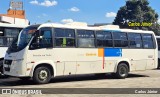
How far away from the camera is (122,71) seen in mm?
18141

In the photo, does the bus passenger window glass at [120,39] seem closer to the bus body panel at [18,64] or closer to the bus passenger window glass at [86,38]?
the bus passenger window glass at [86,38]

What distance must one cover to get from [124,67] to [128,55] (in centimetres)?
69

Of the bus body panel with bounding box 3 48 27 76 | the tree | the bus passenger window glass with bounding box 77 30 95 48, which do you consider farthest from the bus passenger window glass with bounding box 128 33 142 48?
the tree

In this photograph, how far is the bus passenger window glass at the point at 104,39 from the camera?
1716cm

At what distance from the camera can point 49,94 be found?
11633 mm

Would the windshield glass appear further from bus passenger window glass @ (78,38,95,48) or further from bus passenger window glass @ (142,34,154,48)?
bus passenger window glass @ (142,34,154,48)

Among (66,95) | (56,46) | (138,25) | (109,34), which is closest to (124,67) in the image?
(109,34)

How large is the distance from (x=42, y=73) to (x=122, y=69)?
5.09 meters

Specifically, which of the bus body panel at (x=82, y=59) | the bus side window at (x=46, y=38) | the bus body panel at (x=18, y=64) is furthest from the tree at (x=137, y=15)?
the bus body panel at (x=18, y=64)

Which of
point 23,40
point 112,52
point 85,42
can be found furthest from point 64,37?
point 112,52

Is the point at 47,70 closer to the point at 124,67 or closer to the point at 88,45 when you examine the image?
the point at 88,45

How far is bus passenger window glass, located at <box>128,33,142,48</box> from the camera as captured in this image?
18609mm

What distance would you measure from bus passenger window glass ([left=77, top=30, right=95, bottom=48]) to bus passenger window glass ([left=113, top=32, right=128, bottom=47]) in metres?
1.52

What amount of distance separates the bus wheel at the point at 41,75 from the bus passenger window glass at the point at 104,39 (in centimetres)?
339
